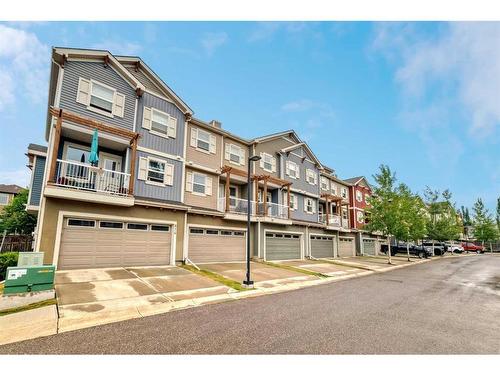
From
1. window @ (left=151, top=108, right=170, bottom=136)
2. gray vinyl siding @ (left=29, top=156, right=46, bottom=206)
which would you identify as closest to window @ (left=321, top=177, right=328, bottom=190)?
window @ (left=151, top=108, right=170, bottom=136)

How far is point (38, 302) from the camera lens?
25.6 feet

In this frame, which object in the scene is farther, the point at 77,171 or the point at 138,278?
the point at 77,171

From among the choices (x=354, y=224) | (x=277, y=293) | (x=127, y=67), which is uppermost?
(x=127, y=67)

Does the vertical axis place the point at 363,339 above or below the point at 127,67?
below

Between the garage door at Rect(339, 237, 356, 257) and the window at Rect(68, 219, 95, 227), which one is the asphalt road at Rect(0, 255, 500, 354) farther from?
the garage door at Rect(339, 237, 356, 257)

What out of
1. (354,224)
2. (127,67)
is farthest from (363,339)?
(354,224)

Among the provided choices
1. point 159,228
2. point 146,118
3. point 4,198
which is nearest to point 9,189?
point 4,198

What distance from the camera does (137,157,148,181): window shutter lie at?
49.1ft

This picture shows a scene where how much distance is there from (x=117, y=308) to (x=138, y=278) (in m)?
3.94

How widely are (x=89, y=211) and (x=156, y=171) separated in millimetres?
4432

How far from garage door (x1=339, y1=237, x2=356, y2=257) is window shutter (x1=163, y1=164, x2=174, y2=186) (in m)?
21.6

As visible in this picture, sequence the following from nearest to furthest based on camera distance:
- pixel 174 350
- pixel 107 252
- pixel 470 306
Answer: pixel 174 350, pixel 470 306, pixel 107 252

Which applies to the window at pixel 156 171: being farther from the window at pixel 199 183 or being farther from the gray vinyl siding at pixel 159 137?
the window at pixel 199 183

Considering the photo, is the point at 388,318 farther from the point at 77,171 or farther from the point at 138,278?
the point at 77,171
